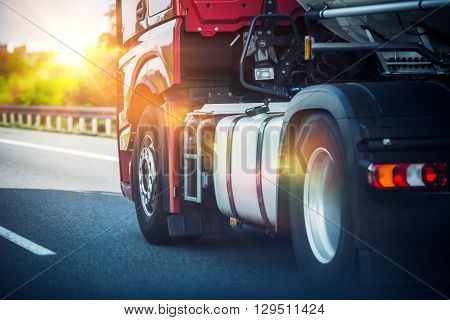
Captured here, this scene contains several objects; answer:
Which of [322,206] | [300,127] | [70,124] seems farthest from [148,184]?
[70,124]

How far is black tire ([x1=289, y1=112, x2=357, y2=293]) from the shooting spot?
180 inches

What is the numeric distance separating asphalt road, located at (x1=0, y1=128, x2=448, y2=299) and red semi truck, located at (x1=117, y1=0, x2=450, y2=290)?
304 mm

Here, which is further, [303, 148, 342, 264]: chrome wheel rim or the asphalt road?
the asphalt road

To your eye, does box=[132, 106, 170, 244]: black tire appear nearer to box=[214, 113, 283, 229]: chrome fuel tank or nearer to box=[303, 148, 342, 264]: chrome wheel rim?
box=[214, 113, 283, 229]: chrome fuel tank

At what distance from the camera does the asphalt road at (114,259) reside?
5.46 metres

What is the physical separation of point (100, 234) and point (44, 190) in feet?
13.1

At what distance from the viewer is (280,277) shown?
591cm

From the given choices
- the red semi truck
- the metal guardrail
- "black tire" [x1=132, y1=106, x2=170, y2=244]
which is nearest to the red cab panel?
the red semi truck

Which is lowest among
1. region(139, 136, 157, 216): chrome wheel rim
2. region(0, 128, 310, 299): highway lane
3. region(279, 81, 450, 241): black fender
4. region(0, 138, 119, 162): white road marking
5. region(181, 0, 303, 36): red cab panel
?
region(0, 128, 310, 299): highway lane

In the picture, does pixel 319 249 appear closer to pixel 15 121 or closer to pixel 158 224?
pixel 158 224

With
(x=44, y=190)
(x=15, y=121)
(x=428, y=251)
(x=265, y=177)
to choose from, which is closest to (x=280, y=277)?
(x=265, y=177)

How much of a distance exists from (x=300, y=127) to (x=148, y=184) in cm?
268

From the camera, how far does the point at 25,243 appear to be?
7.35m

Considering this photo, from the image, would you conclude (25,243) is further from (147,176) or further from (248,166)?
(248,166)
